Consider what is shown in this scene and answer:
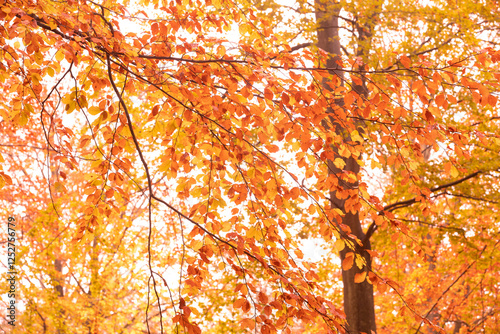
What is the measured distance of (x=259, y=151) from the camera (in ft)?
9.30

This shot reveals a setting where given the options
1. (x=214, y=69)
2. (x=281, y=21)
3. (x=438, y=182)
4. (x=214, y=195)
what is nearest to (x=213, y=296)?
(x=438, y=182)

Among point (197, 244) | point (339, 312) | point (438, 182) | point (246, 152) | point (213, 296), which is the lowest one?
point (339, 312)

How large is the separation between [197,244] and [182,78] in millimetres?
1034

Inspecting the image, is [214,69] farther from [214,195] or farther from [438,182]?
[438,182]

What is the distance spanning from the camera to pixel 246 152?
2.66 metres

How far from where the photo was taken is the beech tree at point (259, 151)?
242cm

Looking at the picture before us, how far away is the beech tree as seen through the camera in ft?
7.94

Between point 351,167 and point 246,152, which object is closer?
point 246,152

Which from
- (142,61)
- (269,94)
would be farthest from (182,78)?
(269,94)

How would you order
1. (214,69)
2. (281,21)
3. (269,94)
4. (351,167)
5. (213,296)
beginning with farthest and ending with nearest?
(213,296), (281,21), (351,167), (214,69), (269,94)

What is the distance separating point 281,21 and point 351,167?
110 inches

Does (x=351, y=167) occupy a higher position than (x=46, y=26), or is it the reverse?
(x=351, y=167)

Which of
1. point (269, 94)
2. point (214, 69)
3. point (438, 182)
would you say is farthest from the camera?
point (438, 182)

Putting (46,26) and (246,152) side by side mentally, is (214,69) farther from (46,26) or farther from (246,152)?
(46,26)
